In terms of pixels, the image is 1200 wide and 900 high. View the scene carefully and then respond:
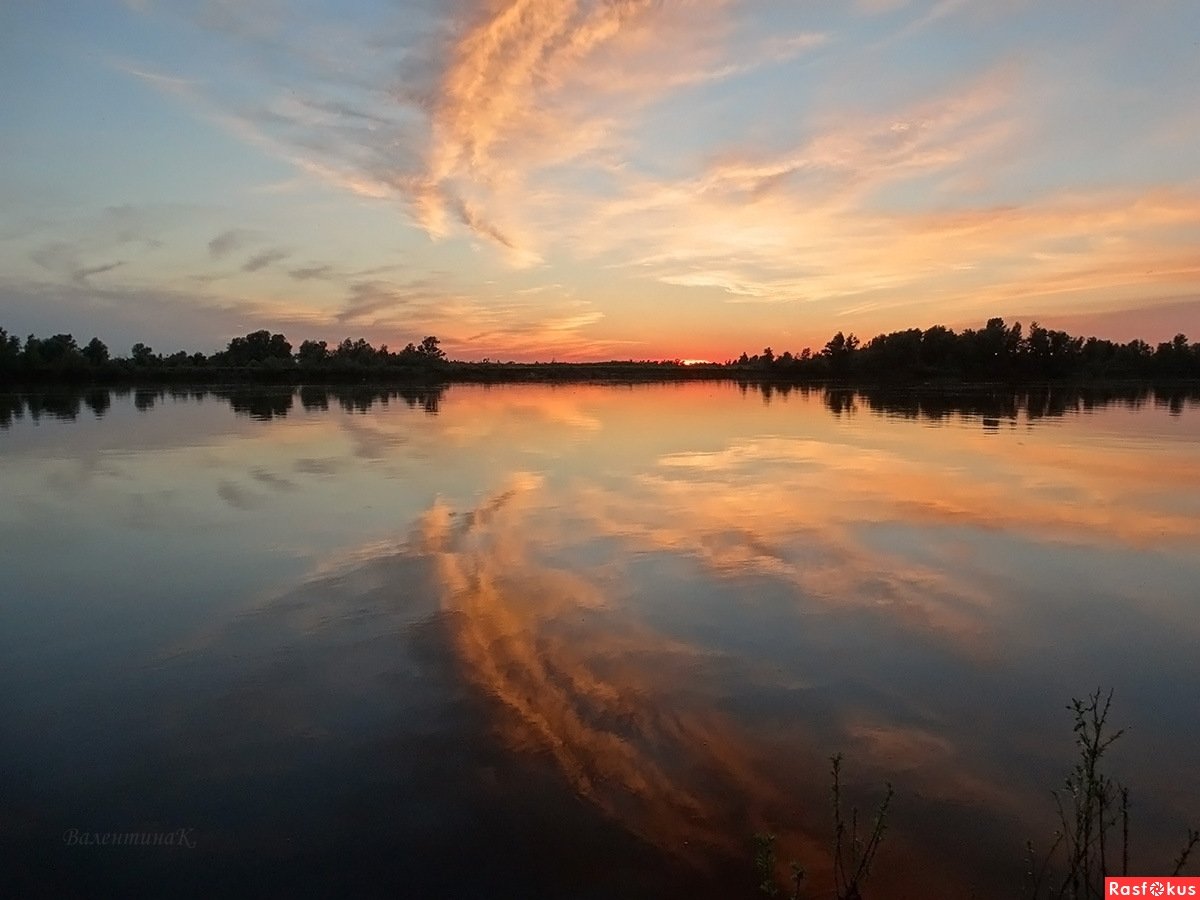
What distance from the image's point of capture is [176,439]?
3161cm

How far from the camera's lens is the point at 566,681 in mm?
7758

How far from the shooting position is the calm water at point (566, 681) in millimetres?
5242

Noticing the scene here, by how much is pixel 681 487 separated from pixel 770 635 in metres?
10.6

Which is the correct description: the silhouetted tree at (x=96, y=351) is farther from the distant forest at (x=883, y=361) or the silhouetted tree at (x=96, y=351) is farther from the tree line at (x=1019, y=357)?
the tree line at (x=1019, y=357)

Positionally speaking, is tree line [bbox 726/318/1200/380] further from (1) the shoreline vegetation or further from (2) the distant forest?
(1) the shoreline vegetation

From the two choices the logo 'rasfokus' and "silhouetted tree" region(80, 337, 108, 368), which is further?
"silhouetted tree" region(80, 337, 108, 368)

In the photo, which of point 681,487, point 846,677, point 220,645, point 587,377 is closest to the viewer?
point 846,677

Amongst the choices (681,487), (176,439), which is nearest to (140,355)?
(176,439)

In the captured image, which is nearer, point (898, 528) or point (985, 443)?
point (898, 528)

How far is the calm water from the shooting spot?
5242 millimetres

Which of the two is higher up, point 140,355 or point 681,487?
point 140,355

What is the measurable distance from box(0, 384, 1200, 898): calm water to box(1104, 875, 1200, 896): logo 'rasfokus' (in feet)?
1.94

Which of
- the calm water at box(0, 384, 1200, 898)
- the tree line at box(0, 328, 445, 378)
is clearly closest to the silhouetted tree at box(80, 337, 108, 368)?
Answer: the tree line at box(0, 328, 445, 378)

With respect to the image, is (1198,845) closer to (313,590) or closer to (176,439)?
(313,590)
